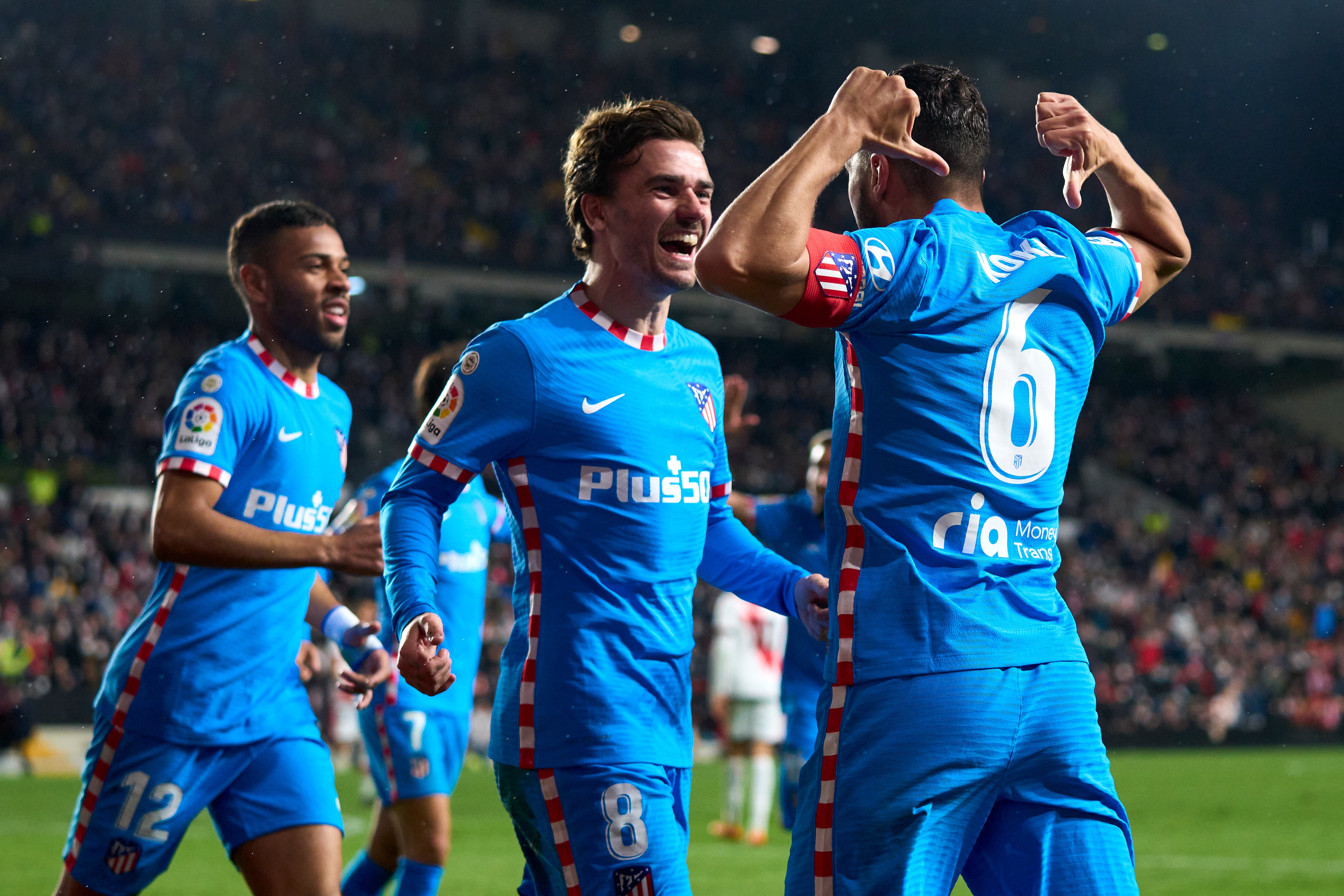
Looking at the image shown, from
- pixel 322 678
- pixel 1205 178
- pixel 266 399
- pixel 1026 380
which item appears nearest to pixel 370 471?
pixel 322 678

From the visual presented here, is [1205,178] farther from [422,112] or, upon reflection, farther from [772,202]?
[772,202]

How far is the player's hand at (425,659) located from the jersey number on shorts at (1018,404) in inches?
46.9

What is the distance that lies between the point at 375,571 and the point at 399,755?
2298mm

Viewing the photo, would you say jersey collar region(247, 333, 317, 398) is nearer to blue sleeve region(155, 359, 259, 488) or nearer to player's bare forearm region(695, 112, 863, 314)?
blue sleeve region(155, 359, 259, 488)

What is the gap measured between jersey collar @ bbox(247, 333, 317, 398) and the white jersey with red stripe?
771 cm

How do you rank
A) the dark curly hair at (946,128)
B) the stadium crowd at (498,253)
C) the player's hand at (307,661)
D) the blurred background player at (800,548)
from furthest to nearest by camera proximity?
the stadium crowd at (498,253) < the blurred background player at (800,548) < the player's hand at (307,661) < the dark curly hair at (946,128)

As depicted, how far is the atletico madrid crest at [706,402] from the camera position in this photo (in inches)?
141

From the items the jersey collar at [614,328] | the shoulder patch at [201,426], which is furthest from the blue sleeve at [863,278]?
the shoulder patch at [201,426]

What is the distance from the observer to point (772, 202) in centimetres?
250

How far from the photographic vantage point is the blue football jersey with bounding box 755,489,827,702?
711 centimetres

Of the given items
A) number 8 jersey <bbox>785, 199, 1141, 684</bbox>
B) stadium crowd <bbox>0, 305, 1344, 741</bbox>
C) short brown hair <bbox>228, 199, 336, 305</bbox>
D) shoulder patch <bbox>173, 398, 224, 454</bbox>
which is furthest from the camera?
stadium crowd <bbox>0, 305, 1344, 741</bbox>

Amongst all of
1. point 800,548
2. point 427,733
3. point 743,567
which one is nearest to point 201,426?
point 743,567

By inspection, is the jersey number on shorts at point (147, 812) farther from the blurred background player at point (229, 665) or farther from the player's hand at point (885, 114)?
the player's hand at point (885, 114)

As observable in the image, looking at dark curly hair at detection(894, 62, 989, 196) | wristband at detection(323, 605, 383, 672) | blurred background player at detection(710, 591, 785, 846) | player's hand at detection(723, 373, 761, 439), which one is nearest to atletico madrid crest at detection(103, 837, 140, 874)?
wristband at detection(323, 605, 383, 672)
